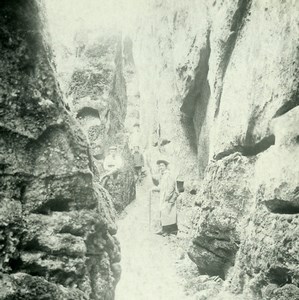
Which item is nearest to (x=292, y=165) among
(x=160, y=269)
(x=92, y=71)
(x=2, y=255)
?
(x=2, y=255)

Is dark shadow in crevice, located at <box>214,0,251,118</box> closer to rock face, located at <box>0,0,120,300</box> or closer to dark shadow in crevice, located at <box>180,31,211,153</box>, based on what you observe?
dark shadow in crevice, located at <box>180,31,211,153</box>

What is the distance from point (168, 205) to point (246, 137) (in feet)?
14.9

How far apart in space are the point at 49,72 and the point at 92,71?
12.0 m

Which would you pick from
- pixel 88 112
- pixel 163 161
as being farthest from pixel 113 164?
pixel 88 112

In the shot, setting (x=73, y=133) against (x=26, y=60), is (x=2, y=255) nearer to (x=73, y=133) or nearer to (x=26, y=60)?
(x=73, y=133)

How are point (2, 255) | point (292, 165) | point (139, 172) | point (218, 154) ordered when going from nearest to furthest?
1. point (2, 255)
2. point (292, 165)
3. point (218, 154)
4. point (139, 172)

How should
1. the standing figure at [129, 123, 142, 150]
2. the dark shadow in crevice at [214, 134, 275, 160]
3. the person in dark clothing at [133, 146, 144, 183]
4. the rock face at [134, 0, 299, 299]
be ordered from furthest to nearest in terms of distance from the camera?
the standing figure at [129, 123, 142, 150] < the person in dark clothing at [133, 146, 144, 183] < the dark shadow in crevice at [214, 134, 275, 160] < the rock face at [134, 0, 299, 299]

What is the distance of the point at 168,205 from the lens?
30.5 ft

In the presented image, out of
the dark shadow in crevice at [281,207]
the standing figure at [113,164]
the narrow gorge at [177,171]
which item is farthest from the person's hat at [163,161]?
the dark shadow in crevice at [281,207]

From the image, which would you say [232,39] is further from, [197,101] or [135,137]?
[135,137]

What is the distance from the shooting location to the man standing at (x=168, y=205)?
9.09 meters

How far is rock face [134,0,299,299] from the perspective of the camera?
4.18m

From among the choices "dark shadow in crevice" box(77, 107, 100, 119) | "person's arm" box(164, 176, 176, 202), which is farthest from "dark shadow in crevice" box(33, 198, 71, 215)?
"dark shadow in crevice" box(77, 107, 100, 119)

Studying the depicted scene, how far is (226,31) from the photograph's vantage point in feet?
20.2
